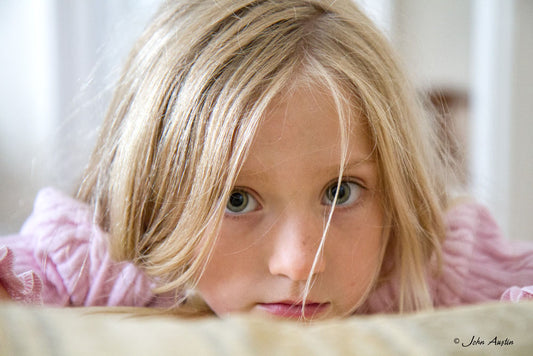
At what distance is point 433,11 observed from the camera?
9.09 ft

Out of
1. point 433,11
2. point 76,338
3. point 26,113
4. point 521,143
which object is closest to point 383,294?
point 76,338

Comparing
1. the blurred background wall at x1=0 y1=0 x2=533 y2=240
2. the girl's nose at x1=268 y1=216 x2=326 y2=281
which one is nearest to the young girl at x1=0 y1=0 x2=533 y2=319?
the girl's nose at x1=268 y1=216 x2=326 y2=281

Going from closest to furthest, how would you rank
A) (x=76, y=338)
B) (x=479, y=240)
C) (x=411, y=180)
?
(x=76, y=338), (x=411, y=180), (x=479, y=240)

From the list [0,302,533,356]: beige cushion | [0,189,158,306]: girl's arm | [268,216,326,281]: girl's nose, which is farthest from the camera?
[0,189,158,306]: girl's arm

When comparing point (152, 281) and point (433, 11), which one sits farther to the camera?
point (433, 11)

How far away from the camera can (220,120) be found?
66cm

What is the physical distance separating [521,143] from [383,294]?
133cm

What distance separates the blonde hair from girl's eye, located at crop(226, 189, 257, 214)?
3 cm

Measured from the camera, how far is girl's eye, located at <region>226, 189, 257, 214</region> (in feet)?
2.29

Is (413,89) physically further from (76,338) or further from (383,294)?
(76,338)

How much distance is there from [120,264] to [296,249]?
0.27 m

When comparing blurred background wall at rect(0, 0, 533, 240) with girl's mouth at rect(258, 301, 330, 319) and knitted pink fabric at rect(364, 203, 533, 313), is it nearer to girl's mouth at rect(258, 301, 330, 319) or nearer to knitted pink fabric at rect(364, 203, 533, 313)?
knitted pink fabric at rect(364, 203, 533, 313)

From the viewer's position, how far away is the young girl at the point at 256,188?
2.17 ft

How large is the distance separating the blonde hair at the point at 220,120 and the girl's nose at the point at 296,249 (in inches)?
3.1
